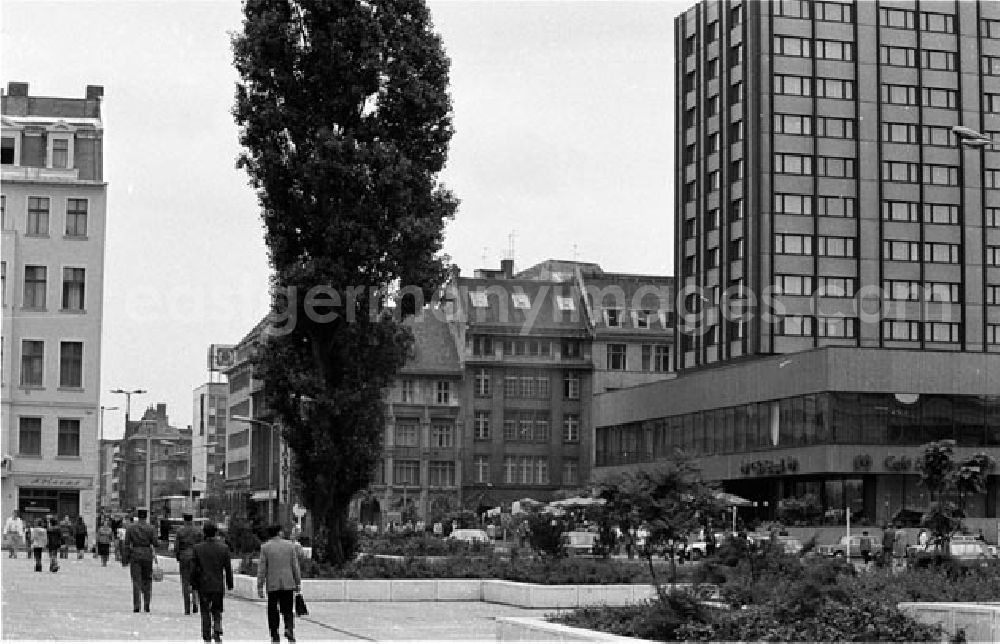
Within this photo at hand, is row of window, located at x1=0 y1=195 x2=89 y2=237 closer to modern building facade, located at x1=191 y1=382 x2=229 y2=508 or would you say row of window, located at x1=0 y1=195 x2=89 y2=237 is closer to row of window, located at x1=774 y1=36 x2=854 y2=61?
row of window, located at x1=774 y1=36 x2=854 y2=61

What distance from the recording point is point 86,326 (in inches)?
2945

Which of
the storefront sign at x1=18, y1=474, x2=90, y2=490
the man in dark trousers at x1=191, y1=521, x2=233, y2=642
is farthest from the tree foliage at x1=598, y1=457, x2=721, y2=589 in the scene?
the storefront sign at x1=18, y1=474, x2=90, y2=490

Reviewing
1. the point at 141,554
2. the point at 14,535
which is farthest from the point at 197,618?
the point at 14,535

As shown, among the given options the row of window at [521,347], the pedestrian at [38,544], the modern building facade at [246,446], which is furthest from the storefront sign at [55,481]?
the row of window at [521,347]

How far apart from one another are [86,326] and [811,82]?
3989 centimetres

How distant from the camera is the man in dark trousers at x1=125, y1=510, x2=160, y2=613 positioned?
91.1 ft

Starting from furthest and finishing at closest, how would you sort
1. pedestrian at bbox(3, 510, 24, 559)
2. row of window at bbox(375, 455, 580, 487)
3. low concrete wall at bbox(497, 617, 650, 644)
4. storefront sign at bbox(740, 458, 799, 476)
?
row of window at bbox(375, 455, 580, 487), storefront sign at bbox(740, 458, 799, 476), pedestrian at bbox(3, 510, 24, 559), low concrete wall at bbox(497, 617, 650, 644)

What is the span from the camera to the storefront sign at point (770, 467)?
77.2 metres

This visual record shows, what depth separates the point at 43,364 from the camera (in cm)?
7388

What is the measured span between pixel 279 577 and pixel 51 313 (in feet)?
185

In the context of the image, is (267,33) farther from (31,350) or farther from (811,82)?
(811,82)

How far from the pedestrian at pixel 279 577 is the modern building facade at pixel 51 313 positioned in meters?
54.0

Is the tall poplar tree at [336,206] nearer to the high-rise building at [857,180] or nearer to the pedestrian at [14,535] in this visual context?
the pedestrian at [14,535]

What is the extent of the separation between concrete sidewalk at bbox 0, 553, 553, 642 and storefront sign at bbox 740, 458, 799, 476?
45.5 meters
